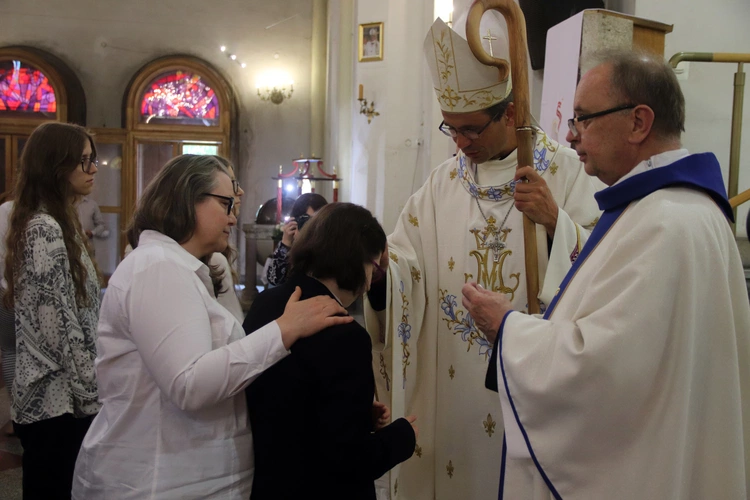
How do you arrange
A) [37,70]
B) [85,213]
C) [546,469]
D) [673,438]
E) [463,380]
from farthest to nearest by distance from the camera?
[37,70]
[85,213]
[463,380]
[546,469]
[673,438]

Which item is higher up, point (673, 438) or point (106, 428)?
point (673, 438)

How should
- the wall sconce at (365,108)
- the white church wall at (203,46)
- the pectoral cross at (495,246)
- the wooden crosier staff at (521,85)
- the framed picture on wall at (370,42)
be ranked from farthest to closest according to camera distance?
the white church wall at (203,46) < the wall sconce at (365,108) < the framed picture on wall at (370,42) < the pectoral cross at (495,246) < the wooden crosier staff at (521,85)

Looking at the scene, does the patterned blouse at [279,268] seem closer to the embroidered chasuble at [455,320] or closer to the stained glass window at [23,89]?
the embroidered chasuble at [455,320]

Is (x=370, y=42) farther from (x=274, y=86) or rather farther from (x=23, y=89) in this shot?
(x=23, y=89)

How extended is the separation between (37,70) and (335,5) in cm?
472

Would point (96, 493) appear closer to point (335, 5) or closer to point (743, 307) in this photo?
point (743, 307)

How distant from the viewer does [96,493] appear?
159cm

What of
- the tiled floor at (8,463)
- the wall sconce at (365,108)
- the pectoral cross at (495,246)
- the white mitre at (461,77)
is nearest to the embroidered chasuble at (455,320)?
the pectoral cross at (495,246)

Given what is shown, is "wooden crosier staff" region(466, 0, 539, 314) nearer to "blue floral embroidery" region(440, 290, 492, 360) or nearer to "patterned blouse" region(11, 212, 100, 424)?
"blue floral embroidery" region(440, 290, 492, 360)

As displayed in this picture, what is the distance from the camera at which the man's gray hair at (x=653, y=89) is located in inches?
56.9

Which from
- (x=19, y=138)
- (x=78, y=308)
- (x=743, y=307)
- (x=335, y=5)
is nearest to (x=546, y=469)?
(x=743, y=307)

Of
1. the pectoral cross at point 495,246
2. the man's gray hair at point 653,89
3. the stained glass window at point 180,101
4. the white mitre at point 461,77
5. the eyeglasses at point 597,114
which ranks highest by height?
the stained glass window at point 180,101

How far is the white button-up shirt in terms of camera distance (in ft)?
4.79

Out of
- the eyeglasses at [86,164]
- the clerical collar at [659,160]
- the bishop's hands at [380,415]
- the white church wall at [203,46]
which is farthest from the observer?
the white church wall at [203,46]
